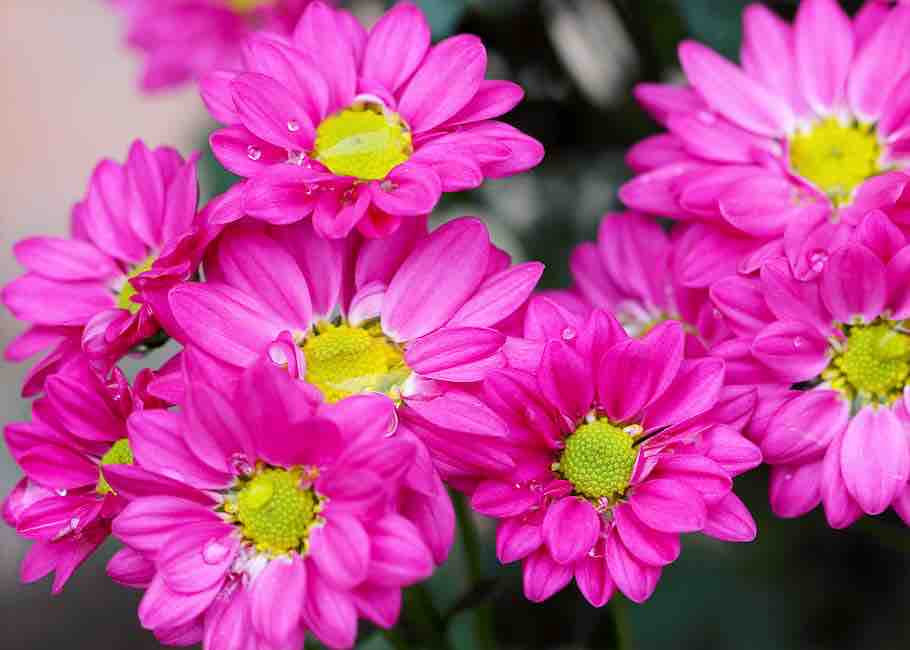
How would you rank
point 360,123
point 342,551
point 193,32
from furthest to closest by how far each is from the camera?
point 193,32, point 360,123, point 342,551

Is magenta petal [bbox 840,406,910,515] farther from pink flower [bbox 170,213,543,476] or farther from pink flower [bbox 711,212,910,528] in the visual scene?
pink flower [bbox 170,213,543,476]

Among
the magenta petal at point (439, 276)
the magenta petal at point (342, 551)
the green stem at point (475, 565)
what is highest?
the magenta petal at point (439, 276)

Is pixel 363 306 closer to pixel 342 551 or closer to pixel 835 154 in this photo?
pixel 342 551

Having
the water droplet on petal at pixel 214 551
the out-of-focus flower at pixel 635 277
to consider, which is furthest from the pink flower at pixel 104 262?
the out-of-focus flower at pixel 635 277

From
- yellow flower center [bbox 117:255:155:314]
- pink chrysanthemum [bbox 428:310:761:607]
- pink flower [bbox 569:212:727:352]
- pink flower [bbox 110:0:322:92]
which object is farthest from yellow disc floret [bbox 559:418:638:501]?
pink flower [bbox 110:0:322:92]

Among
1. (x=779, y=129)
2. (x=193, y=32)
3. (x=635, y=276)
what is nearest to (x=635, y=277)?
(x=635, y=276)

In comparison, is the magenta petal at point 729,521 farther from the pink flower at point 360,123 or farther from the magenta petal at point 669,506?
the pink flower at point 360,123

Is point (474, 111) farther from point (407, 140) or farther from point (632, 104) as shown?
point (632, 104)
